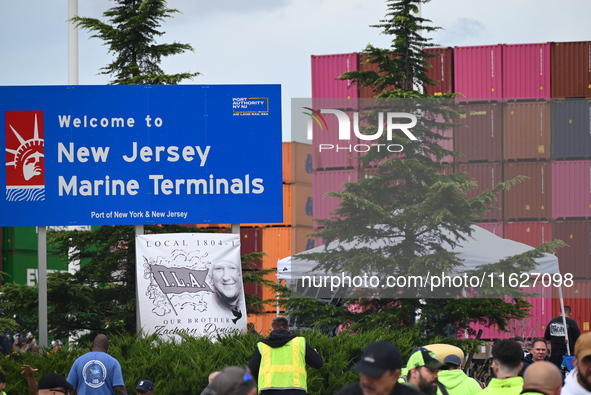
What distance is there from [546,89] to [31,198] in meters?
24.8

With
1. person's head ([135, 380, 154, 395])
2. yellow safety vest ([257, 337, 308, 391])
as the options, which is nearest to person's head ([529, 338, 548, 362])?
yellow safety vest ([257, 337, 308, 391])

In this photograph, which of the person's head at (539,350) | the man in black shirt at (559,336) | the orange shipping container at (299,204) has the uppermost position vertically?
the orange shipping container at (299,204)

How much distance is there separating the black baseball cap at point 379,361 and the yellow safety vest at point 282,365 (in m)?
5.62

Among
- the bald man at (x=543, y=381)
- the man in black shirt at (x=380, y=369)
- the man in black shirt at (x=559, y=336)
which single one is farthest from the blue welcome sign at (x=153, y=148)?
the man in black shirt at (x=380, y=369)

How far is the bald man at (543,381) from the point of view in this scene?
5.94 metres

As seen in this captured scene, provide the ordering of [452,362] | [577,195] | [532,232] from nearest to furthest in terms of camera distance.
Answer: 1. [452,362]
2. [577,195]
3. [532,232]

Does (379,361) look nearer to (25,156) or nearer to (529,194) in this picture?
(25,156)

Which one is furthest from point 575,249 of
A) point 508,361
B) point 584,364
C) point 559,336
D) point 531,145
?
point 584,364

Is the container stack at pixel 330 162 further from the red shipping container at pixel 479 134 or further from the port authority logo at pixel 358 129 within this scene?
the red shipping container at pixel 479 134

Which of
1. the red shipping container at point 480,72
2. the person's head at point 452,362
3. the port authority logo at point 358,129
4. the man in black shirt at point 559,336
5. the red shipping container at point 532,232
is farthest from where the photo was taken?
the red shipping container at point 480,72

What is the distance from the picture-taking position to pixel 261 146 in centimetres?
1697

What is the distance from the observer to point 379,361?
17.1ft

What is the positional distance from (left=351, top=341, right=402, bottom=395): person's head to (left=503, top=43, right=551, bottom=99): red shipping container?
32.5 metres

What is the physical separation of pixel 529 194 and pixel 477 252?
15.4ft
